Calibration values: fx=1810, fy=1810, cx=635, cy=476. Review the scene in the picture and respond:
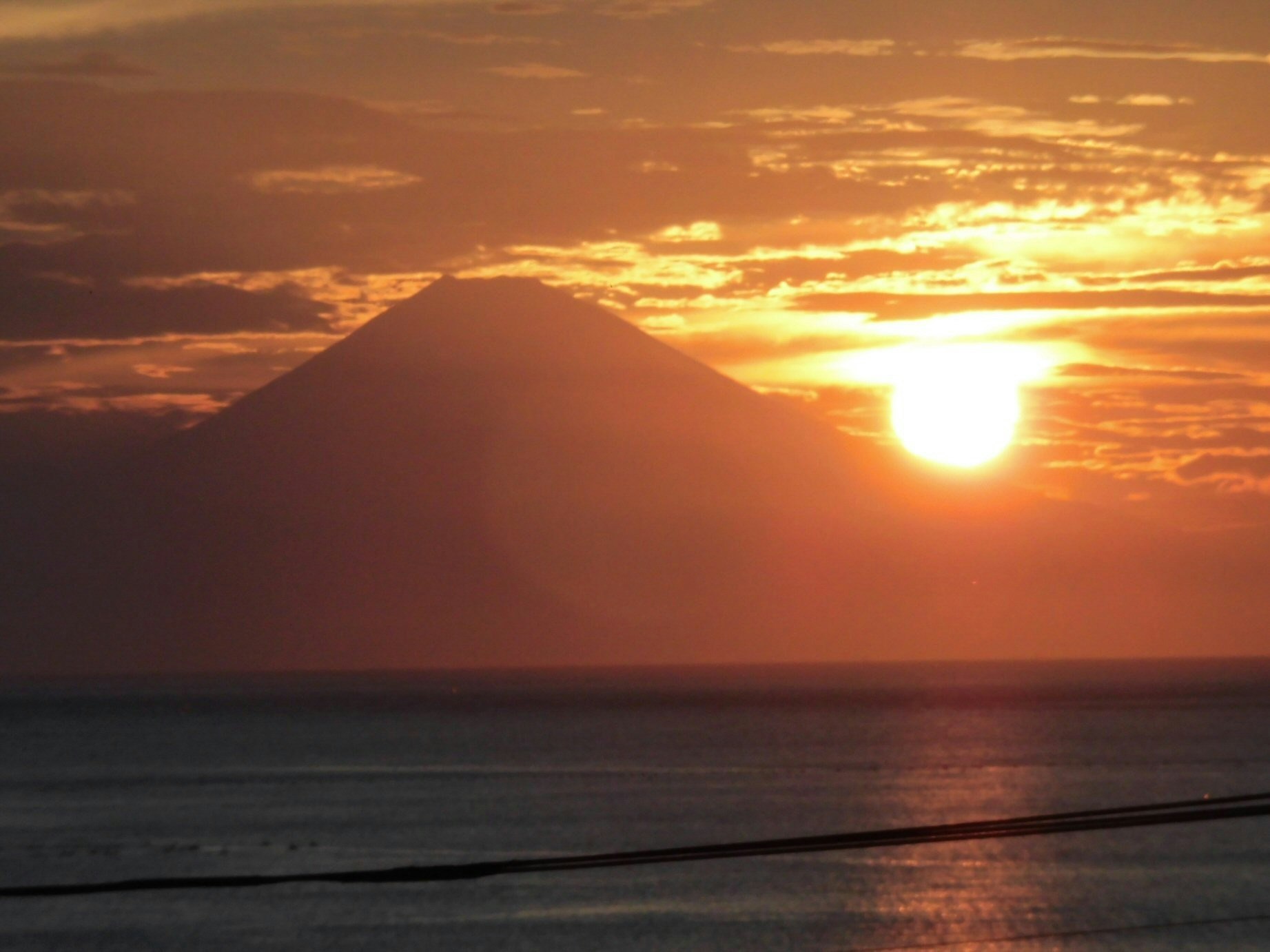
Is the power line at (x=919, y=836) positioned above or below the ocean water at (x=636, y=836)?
above

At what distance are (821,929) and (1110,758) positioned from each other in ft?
177

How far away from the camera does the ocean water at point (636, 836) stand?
95.6ft

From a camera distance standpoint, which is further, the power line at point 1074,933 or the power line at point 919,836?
the power line at point 1074,933

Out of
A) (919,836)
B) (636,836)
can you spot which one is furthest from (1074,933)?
(636,836)

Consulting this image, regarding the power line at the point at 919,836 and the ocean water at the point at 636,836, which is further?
the ocean water at the point at 636,836

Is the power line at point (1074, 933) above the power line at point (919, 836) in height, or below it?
below

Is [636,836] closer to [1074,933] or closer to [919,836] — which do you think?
[1074,933]

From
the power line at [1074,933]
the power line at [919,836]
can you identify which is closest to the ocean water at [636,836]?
the power line at [1074,933]

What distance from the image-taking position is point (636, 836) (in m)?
46.3

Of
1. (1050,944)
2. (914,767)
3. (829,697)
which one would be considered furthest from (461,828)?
(829,697)

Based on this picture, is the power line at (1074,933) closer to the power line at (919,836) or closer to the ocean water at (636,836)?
the ocean water at (636,836)

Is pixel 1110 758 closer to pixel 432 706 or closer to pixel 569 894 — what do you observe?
pixel 569 894

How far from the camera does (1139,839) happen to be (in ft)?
139

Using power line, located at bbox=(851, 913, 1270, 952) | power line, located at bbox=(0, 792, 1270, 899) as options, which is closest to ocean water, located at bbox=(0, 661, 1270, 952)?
power line, located at bbox=(851, 913, 1270, 952)
